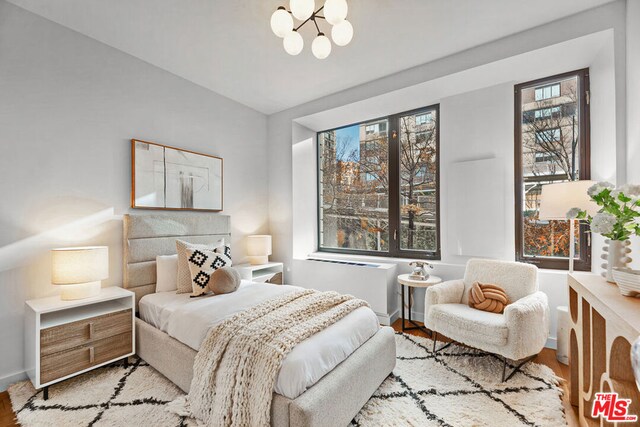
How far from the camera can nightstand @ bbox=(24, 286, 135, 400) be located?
6.31 ft

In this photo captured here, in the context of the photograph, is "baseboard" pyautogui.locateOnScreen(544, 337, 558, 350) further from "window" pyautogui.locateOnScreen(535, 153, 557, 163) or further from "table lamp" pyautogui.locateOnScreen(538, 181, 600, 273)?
Result: "window" pyautogui.locateOnScreen(535, 153, 557, 163)

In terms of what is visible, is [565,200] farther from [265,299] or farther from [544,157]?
[265,299]

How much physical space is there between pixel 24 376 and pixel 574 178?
4955 mm

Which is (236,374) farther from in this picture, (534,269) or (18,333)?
(534,269)

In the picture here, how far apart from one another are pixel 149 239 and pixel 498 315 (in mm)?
3215

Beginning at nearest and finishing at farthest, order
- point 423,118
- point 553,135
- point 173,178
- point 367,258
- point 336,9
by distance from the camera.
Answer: point 336,9 → point 553,135 → point 173,178 → point 423,118 → point 367,258

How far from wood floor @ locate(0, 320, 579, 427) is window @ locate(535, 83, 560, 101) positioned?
2446mm

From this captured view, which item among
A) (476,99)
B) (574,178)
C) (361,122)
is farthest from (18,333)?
(574,178)

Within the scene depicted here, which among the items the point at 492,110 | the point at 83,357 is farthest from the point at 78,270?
the point at 492,110

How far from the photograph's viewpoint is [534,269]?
247 centimetres

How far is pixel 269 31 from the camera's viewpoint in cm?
246

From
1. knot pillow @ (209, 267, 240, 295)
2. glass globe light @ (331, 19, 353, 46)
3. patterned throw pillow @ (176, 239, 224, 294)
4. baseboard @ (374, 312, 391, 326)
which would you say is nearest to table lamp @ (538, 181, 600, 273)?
baseboard @ (374, 312, 391, 326)

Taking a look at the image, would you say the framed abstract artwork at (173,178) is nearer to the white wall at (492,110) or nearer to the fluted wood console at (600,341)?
the white wall at (492,110)

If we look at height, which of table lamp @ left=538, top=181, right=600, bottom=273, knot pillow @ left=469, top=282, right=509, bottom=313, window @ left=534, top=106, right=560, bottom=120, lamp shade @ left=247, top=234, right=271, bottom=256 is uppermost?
window @ left=534, top=106, right=560, bottom=120
